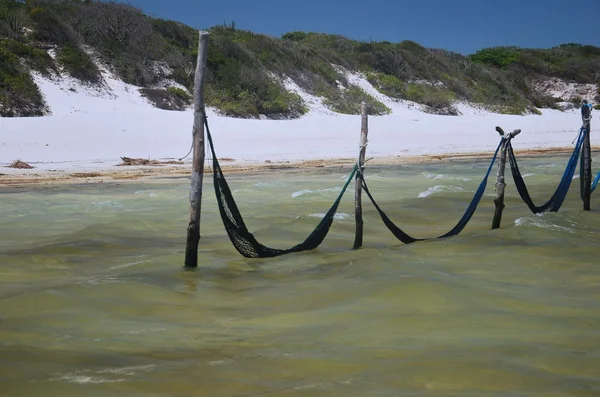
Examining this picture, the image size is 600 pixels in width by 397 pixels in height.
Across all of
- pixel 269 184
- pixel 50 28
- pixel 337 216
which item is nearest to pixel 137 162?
pixel 269 184

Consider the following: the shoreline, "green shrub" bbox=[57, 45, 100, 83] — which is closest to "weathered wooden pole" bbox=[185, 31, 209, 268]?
the shoreline

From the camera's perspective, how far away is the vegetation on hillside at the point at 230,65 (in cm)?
2527

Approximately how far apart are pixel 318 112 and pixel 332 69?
6.66 meters

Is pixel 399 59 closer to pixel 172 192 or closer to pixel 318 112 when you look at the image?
pixel 318 112

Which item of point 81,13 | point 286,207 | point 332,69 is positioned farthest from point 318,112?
point 286,207

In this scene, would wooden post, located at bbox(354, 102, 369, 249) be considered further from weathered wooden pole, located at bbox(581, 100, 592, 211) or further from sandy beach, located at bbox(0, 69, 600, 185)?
sandy beach, located at bbox(0, 69, 600, 185)

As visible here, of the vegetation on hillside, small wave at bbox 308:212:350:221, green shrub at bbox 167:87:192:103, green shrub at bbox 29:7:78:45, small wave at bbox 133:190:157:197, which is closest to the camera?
small wave at bbox 308:212:350:221

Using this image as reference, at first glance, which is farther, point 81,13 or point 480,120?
point 480,120

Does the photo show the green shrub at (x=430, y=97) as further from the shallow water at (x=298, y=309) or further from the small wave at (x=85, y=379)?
the small wave at (x=85, y=379)

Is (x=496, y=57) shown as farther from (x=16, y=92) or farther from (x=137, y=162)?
(x=137, y=162)

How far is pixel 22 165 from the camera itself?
17344mm

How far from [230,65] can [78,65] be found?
7077mm

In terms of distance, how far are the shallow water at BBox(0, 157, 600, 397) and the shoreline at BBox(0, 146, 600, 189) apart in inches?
144

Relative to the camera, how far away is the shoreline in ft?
53.3
